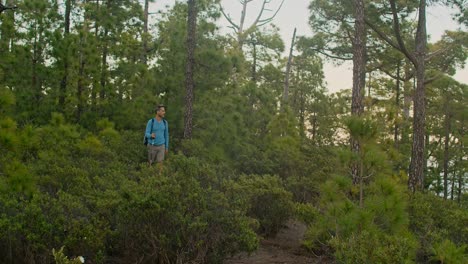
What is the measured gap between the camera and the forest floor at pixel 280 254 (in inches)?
259

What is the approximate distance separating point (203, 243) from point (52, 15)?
7.63 metres

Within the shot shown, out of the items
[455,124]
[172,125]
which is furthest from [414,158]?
[455,124]

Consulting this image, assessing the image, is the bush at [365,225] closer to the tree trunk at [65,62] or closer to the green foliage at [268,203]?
the green foliage at [268,203]

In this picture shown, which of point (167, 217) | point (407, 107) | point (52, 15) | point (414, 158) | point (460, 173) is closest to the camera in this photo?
point (167, 217)

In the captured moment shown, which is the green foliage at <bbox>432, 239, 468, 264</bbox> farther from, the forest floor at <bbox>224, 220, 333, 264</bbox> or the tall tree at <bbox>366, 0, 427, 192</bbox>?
the tall tree at <bbox>366, 0, 427, 192</bbox>

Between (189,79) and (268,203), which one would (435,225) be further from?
(189,79)

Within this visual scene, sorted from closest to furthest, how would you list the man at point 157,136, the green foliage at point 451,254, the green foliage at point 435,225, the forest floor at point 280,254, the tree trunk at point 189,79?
the green foliage at point 451,254 → the green foliage at point 435,225 → the forest floor at point 280,254 → the man at point 157,136 → the tree trunk at point 189,79

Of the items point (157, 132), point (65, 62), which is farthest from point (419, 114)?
point (65, 62)

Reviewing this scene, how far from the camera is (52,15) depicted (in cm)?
1059

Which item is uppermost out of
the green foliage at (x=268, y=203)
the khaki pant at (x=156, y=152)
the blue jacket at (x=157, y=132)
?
the blue jacket at (x=157, y=132)

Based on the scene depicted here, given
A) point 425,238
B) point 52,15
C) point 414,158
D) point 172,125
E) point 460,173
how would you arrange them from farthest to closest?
point 460,173, point 172,125, point 414,158, point 52,15, point 425,238

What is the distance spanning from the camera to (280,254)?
7109 mm

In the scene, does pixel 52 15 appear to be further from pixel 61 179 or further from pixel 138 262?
pixel 138 262

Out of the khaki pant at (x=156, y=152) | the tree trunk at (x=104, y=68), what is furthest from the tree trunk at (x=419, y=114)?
the tree trunk at (x=104, y=68)
